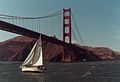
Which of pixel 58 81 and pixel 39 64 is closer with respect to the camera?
pixel 58 81

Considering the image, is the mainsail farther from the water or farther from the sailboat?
the water

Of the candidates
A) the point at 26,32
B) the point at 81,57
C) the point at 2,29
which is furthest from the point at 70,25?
the point at 2,29

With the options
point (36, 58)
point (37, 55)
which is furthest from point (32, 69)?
point (37, 55)

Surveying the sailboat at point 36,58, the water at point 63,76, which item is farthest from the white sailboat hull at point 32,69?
the water at point 63,76

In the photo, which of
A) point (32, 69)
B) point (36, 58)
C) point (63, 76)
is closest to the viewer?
point (63, 76)

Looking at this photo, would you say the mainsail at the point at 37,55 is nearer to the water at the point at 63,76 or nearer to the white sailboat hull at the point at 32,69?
the white sailboat hull at the point at 32,69

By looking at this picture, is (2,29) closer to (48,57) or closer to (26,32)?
(26,32)

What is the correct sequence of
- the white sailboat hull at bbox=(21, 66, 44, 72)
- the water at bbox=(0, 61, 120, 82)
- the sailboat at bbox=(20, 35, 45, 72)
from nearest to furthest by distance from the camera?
the water at bbox=(0, 61, 120, 82) < the sailboat at bbox=(20, 35, 45, 72) < the white sailboat hull at bbox=(21, 66, 44, 72)

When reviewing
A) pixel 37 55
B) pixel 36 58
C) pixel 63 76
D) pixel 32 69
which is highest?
pixel 37 55

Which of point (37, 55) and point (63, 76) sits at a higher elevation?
point (37, 55)

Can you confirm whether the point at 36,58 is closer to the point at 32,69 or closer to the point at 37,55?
the point at 37,55

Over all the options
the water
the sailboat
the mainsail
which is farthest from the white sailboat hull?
the water
